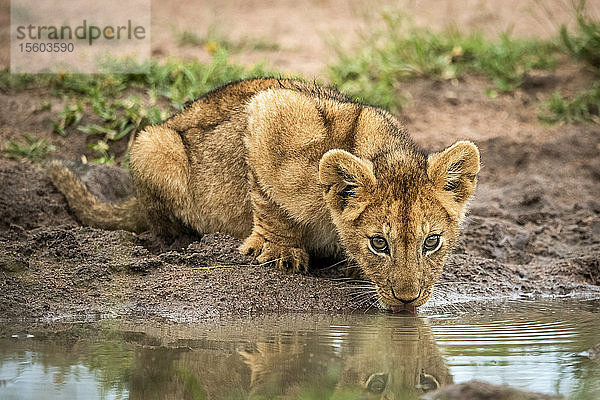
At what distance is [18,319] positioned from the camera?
19.9 feet

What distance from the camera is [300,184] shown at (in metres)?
7.00

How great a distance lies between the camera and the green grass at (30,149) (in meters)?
9.93

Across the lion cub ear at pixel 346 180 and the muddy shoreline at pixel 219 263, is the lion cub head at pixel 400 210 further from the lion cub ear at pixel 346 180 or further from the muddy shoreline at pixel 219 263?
the muddy shoreline at pixel 219 263

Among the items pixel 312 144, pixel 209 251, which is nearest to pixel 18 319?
pixel 209 251

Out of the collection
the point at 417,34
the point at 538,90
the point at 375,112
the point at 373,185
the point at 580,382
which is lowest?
the point at 580,382

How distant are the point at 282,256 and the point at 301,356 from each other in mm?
2015

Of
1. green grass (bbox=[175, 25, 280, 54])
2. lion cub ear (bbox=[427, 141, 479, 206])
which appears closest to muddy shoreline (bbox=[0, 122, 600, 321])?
lion cub ear (bbox=[427, 141, 479, 206])

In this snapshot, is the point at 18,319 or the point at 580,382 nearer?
the point at 580,382

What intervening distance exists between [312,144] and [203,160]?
1.44 meters

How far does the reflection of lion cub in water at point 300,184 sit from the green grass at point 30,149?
4.17 feet

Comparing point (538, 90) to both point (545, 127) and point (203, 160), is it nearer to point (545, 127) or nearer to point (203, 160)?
point (545, 127)

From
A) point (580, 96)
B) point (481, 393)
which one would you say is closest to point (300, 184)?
point (481, 393)

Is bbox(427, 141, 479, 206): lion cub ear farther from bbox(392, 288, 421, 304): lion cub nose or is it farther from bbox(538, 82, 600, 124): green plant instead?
bbox(538, 82, 600, 124): green plant

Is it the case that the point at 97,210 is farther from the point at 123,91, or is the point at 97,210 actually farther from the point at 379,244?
the point at 379,244
